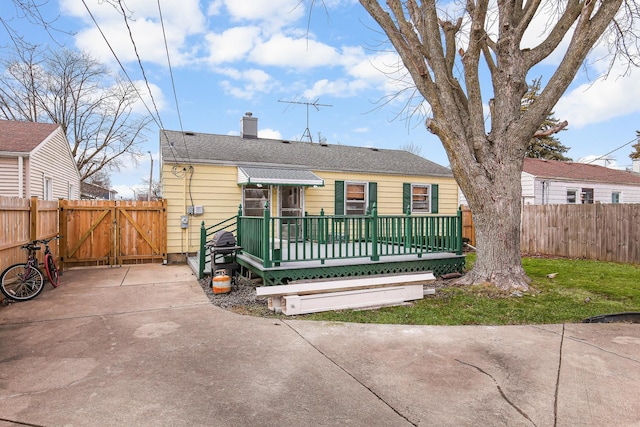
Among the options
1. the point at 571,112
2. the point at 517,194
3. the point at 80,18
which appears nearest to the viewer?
the point at 80,18

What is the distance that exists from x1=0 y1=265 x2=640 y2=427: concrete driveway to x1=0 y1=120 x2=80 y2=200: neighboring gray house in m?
7.03

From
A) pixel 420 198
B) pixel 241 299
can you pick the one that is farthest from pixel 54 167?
pixel 420 198

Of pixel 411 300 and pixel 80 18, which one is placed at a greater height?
pixel 80 18

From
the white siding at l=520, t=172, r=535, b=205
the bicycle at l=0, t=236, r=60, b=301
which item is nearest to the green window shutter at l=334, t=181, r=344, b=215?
the bicycle at l=0, t=236, r=60, b=301

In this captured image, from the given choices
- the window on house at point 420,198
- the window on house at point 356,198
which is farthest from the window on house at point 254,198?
the window on house at point 420,198

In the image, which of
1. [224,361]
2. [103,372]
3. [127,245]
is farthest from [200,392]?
[127,245]

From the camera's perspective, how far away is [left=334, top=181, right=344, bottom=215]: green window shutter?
11.9 metres

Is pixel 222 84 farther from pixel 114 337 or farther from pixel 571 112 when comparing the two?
pixel 571 112

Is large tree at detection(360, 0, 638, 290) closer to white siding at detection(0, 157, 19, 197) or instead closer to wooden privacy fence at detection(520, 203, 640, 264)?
wooden privacy fence at detection(520, 203, 640, 264)

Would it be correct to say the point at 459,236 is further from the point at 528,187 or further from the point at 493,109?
the point at 528,187

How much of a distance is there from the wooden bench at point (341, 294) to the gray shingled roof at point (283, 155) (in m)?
6.37

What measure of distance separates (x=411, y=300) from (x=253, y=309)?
2416 mm

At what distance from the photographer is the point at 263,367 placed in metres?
3.32

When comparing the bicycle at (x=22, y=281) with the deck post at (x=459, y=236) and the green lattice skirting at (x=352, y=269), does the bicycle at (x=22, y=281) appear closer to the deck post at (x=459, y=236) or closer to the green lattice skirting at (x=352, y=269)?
the green lattice skirting at (x=352, y=269)
